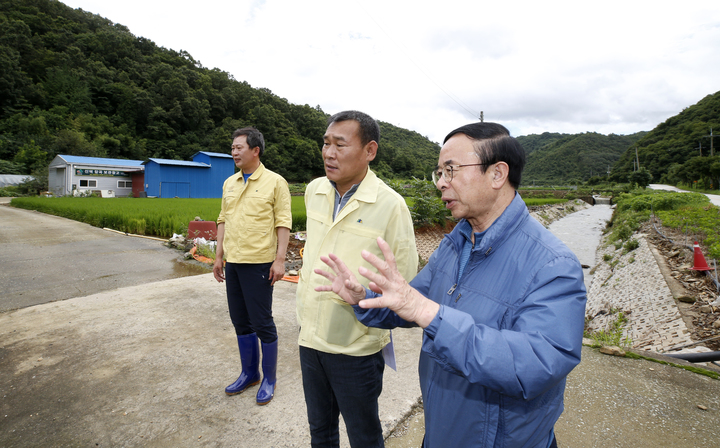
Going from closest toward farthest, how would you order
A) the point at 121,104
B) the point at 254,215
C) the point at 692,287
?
the point at 254,215
the point at 692,287
the point at 121,104

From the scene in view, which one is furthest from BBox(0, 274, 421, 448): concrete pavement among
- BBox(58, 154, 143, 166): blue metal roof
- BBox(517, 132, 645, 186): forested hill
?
BBox(517, 132, 645, 186): forested hill

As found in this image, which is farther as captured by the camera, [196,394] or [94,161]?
[94,161]

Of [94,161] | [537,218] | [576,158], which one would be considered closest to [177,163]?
[94,161]

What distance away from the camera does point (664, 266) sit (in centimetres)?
746

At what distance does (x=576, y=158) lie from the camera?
76438mm

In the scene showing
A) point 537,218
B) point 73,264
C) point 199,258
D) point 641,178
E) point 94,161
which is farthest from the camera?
point 641,178

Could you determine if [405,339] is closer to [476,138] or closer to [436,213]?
[476,138]

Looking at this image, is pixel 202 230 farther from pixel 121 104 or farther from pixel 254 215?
pixel 121 104

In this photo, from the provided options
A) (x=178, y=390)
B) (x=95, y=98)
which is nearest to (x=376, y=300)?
(x=178, y=390)

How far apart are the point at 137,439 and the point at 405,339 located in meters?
2.19

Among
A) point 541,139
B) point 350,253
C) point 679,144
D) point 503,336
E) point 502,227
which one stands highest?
point 541,139

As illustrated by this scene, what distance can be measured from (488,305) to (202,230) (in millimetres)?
8155

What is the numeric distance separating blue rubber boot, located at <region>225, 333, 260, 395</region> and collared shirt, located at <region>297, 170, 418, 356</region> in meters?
1.01

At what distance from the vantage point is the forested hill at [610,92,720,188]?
48469 mm
